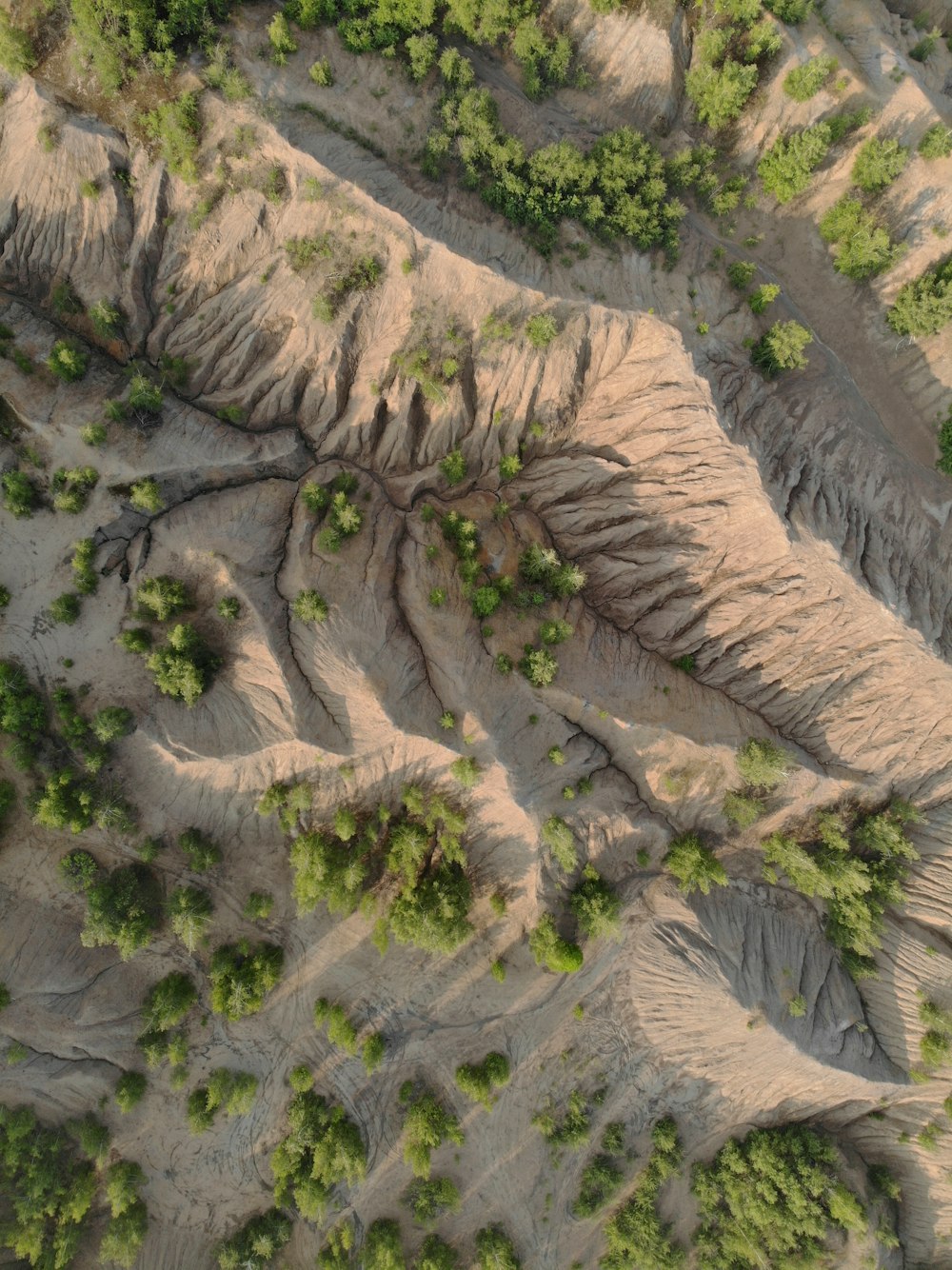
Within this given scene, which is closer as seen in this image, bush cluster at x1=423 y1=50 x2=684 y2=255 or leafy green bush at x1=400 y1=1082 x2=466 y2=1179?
leafy green bush at x1=400 y1=1082 x2=466 y2=1179

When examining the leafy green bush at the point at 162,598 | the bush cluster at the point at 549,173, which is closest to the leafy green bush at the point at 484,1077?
the leafy green bush at the point at 162,598

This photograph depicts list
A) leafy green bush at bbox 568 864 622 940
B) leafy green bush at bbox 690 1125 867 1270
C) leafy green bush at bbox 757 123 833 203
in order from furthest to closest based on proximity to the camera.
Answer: leafy green bush at bbox 757 123 833 203, leafy green bush at bbox 690 1125 867 1270, leafy green bush at bbox 568 864 622 940

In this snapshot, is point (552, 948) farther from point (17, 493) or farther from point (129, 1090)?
point (17, 493)

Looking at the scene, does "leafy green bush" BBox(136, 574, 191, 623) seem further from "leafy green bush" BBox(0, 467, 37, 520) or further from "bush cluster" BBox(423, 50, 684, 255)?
"bush cluster" BBox(423, 50, 684, 255)

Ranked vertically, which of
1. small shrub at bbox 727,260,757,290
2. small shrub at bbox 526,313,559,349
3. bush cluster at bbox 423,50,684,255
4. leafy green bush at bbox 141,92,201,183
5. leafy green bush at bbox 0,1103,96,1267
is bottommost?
leafy green bush at bbox 0,1103,96,1267

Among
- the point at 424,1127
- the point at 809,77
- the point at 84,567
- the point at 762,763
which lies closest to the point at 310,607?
the point at 84,567

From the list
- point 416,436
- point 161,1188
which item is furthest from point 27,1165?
point 416,436

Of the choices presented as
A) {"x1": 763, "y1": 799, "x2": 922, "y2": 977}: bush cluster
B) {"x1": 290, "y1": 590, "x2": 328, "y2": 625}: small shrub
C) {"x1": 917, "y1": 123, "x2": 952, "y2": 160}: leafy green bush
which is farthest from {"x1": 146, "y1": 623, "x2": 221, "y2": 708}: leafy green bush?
{"x1": 917, "y1": 123, "x2": 952, "y2": 160}: leafy green bush
